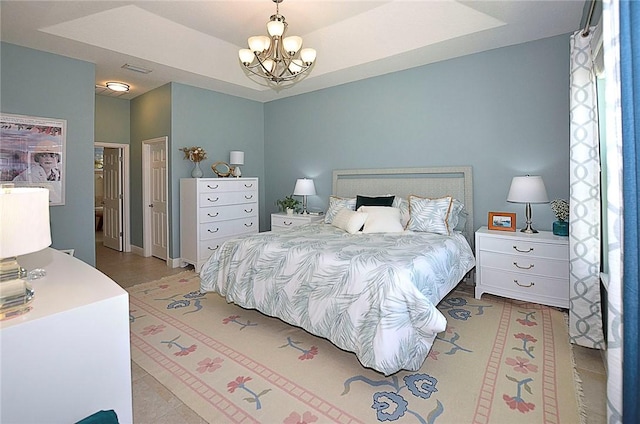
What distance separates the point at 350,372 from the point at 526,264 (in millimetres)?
2136

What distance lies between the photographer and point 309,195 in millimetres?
5539

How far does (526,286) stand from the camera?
328 centimetres

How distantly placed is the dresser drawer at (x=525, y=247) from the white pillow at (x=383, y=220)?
890 mm

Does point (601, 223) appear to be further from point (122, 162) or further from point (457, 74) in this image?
point (122, 162)

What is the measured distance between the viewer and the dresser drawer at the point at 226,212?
15.9 ft

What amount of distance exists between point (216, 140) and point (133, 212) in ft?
7.13

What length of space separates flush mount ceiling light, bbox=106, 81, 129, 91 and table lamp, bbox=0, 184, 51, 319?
14.8 ft

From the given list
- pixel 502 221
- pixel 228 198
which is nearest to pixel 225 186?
pixel 228 198

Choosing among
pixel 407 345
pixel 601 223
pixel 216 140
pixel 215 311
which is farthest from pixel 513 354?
pixel 216 140

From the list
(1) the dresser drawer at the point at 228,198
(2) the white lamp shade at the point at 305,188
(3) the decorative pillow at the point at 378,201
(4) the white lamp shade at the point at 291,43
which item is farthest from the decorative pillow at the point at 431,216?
(1) the dresser drawer at the point at 228,198

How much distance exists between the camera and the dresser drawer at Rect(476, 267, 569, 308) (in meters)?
3.11

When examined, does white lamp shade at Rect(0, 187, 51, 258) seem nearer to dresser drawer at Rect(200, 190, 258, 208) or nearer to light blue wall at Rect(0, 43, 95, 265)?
light blue wall at Rect(0, 43, 95, 265)

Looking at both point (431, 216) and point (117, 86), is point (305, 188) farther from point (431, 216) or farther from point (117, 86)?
point (117, 86)

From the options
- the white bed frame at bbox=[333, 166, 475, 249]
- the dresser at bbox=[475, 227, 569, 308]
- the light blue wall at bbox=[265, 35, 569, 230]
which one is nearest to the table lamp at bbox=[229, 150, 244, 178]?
the light blue wall at bbox=[265, 35, 569, 230]
